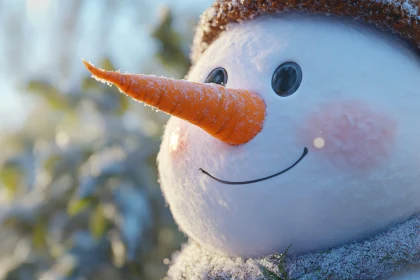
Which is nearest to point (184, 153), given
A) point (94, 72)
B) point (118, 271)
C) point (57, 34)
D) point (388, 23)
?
point (94, 72)

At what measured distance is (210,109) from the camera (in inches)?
42.8

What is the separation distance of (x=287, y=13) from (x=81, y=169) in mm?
2181

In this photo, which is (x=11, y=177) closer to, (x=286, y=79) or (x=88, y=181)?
(x=88, y=181)

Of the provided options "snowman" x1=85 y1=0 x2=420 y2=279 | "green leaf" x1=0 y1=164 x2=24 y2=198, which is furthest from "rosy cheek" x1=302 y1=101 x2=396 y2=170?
"green leaf" x1=0 y1=164 x2=24 y2=198

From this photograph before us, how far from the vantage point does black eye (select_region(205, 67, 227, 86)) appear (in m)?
1.27

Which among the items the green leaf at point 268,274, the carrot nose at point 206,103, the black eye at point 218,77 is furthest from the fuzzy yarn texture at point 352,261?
the black eye at point 218,77

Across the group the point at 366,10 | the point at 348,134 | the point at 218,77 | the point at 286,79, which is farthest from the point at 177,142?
the point at 366,10

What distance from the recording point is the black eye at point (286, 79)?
115 cm

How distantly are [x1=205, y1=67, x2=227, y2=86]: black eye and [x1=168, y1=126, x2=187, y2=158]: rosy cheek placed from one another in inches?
5.8

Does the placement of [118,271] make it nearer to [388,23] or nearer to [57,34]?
[388,23]

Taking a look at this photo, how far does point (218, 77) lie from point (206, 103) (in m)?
0.22

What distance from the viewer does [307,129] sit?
43.4 inches

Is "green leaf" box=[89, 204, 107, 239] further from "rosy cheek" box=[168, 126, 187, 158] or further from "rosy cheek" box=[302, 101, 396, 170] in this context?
"rosy cheek" box=[302, 101, 396, 170]

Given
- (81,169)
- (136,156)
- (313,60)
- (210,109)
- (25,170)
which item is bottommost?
(25,170)
